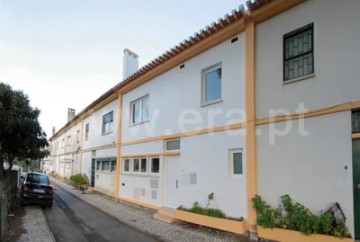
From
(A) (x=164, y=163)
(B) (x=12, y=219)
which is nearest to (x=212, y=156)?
(A) (x=164, y=163)

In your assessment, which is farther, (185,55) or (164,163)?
(164,163)

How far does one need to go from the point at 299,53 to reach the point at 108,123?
14.0 m

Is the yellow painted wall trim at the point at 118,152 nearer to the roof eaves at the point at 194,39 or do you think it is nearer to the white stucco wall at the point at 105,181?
the white stucco wall at the point at 105,181

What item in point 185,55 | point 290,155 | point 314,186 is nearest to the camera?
point 314,186

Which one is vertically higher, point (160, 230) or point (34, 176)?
point (34, 176)

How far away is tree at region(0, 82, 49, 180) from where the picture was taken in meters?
12.4

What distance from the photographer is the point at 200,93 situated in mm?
10734

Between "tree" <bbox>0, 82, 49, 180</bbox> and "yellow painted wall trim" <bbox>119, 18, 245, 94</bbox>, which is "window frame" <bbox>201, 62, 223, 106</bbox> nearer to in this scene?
"yellow painted wall trim" <bbox>119, 18, 245, 94</bbox>

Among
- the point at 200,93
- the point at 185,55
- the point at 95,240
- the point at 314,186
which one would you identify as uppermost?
the point at 185,55

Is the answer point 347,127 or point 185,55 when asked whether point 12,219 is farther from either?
point 347,127

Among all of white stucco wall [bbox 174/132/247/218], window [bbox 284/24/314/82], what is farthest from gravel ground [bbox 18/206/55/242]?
window [bbox 284/24/314/82]

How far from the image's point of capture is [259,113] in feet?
27.3

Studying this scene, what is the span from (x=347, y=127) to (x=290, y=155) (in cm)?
147

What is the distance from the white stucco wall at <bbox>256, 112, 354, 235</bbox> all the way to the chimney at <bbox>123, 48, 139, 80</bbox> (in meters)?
12.9
